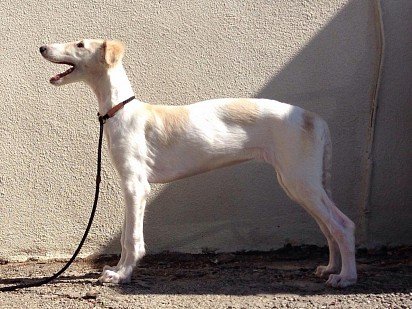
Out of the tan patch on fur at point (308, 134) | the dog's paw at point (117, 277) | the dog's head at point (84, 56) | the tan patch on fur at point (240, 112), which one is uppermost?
the dog's head at point (84, 56)

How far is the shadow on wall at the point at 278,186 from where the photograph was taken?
553 cm

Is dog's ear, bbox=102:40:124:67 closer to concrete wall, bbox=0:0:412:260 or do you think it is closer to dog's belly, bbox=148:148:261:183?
dog's belly, bbox=148:148:261:183

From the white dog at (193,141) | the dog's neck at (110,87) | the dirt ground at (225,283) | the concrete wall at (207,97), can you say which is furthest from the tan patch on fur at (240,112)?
the dirt ground at (225,283)

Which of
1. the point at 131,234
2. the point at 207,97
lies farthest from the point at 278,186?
the point at 131,234

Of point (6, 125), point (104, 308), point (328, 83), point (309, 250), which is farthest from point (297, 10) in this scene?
point (104, 308)

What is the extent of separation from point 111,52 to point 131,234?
1212mm

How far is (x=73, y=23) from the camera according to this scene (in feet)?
17.8

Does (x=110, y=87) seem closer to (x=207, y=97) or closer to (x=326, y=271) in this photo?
(x=207, y=97)

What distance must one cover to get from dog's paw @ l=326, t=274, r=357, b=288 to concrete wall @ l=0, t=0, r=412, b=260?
1114 mm

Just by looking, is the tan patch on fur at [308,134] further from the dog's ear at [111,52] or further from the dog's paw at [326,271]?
the dog's ear at [111,52]

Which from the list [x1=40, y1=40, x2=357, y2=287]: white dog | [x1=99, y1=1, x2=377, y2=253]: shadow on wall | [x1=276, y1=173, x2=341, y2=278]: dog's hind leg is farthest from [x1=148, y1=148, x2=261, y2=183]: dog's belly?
[x1=99, y1=1, x2=377, y2=253]: shadow on wall

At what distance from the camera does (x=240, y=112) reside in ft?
15.1

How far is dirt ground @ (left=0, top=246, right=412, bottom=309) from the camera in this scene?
13.7 feet

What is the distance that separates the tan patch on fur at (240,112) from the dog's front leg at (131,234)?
28.7 inches
